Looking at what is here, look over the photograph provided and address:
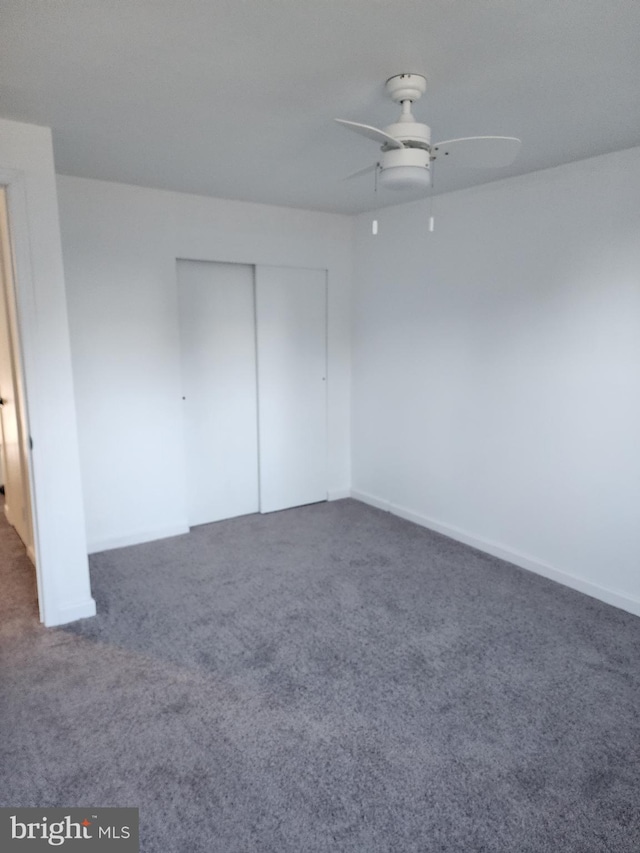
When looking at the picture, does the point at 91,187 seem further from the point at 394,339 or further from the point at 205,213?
the point at 394,339

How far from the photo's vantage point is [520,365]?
365 cm

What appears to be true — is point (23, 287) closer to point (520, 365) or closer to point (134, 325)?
point (134, 325)

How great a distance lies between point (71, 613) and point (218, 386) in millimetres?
2031

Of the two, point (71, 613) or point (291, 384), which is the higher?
point (291, 384)

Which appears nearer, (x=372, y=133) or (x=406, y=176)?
(x=372, y=133)

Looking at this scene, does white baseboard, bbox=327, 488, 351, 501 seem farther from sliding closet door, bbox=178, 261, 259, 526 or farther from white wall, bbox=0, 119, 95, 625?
white wall, bbox=0, 119, 95, 625

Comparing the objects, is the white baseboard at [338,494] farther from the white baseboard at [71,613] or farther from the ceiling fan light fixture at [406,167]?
the ceiling fan light fixture at [406,167]

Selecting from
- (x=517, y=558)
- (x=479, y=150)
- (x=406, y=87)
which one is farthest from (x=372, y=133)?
(x=517, y=558)

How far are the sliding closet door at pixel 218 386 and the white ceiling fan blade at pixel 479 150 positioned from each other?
2.46m

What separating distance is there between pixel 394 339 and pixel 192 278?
167cm

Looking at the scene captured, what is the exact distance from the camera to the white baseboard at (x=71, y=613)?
9.87ft

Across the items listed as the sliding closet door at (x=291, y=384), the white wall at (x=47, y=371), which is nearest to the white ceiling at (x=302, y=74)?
the white wall at (x=47, y=371)

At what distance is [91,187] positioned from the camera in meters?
3.64

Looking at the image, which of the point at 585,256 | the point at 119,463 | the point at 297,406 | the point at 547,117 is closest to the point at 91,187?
the point at 119,463
